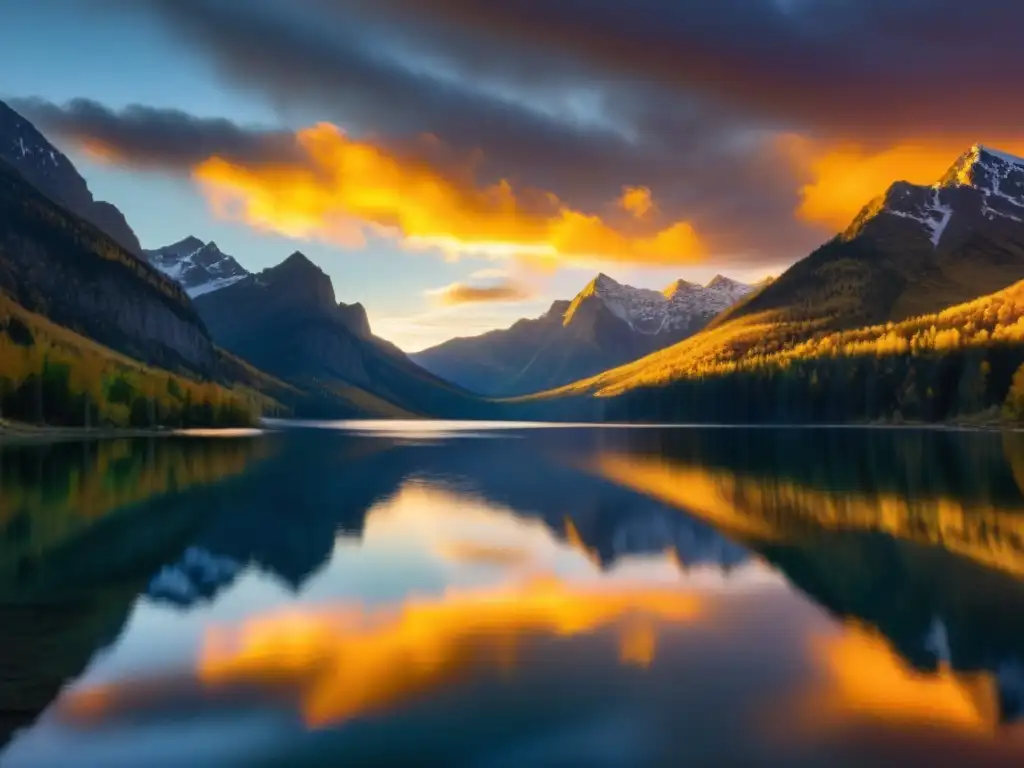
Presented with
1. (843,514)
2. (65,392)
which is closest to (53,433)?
(65,392)

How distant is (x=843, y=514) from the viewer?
2106 inches

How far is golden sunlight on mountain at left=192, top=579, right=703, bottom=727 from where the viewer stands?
20812mm

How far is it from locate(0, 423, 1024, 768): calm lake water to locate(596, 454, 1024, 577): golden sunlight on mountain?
1.27 ft

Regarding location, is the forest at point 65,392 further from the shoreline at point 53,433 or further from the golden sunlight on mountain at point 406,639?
the golden sunlight on mountain at point 406,639

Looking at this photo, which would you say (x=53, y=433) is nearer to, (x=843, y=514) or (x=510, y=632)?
(x=843, y=514)

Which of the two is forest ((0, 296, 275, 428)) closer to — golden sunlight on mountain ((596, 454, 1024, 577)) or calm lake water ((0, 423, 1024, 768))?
calm lake water ((0, 423, 1024, 768))

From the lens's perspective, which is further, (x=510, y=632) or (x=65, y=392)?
(x=65, y=392)

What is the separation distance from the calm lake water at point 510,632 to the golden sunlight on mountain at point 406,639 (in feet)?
0.38

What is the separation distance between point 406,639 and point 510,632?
326 cm

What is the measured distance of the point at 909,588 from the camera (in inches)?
1249

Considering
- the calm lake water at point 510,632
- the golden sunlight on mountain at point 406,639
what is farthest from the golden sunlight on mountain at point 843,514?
the golden sunlight on mountain at point 406,639

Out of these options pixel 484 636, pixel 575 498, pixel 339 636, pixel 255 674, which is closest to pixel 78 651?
pixel 255 674

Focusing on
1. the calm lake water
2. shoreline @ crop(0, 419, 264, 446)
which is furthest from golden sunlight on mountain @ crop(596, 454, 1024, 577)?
shoreline @ crop(0, 419, 264, 446)

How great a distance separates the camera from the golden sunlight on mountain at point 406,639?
68.3ft
